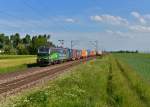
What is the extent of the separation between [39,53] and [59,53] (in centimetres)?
789

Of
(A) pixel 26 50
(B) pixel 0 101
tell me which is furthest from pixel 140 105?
(A) pixel 26 50

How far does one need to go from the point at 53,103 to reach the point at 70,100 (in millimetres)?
1109

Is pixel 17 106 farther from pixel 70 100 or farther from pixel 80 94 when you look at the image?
pixel 80 94

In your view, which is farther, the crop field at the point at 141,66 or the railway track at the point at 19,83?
the crop field at the point at 141,66

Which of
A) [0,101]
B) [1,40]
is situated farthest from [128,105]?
[1,40]

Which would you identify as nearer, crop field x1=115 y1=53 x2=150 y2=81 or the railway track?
the railway track

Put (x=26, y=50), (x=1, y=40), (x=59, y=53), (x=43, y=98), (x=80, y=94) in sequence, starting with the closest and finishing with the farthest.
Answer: (x=43, y=98)
(x=80, y=94)
(x=59, y=53)
(x=26, y=50)
(x=1, y=40)

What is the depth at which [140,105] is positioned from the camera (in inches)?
606

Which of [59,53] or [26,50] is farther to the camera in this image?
[26,50]

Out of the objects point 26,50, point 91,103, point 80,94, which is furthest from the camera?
point 26,50

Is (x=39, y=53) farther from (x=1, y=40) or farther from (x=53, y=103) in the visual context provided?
(x=1, y=40)

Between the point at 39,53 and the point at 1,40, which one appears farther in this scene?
the point at 1,40

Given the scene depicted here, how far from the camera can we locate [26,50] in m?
158

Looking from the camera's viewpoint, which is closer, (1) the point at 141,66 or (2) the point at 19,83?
(2) the point at 19,83
